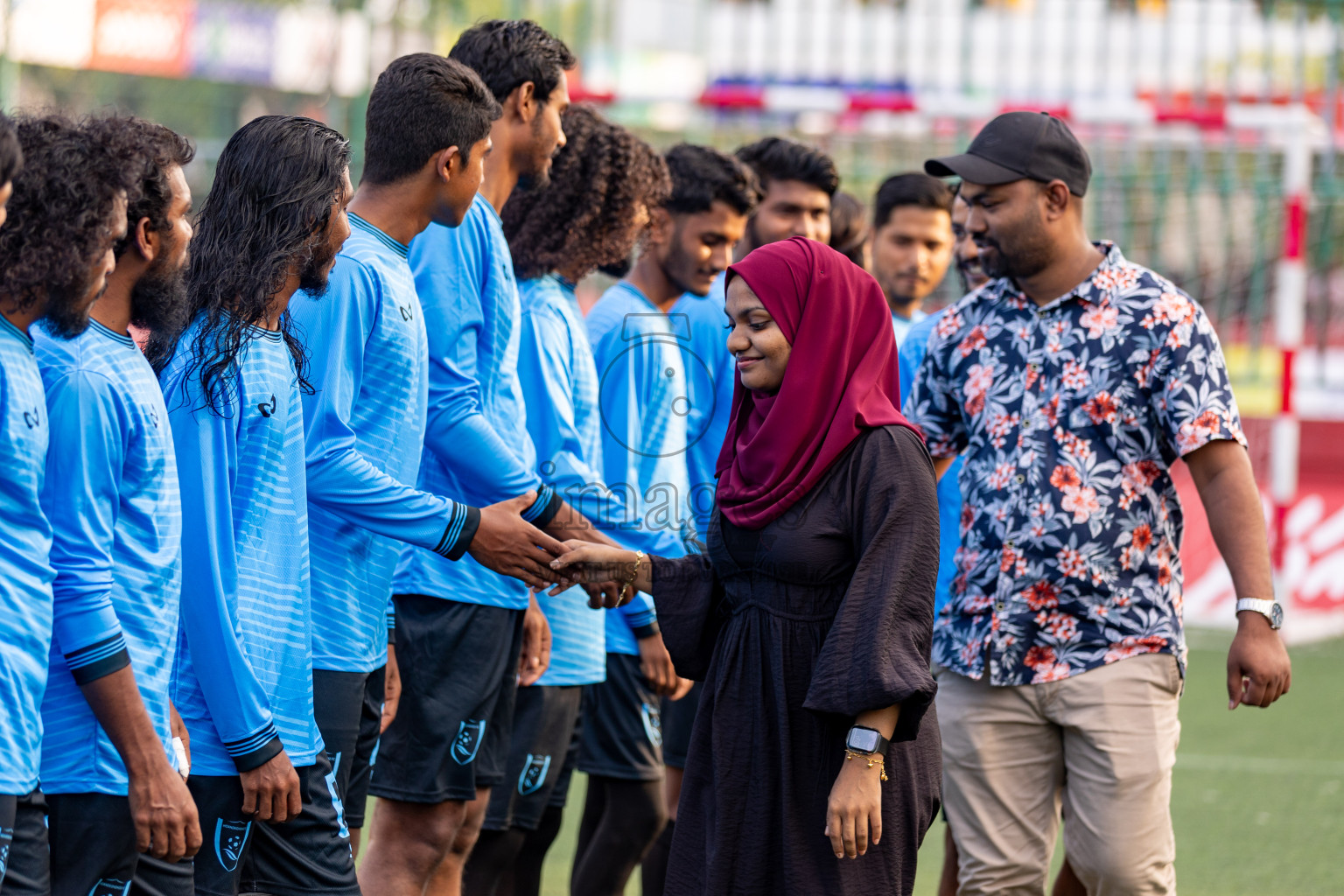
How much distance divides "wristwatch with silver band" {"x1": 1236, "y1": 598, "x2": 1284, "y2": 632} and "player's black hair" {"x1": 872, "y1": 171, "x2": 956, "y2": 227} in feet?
7.49

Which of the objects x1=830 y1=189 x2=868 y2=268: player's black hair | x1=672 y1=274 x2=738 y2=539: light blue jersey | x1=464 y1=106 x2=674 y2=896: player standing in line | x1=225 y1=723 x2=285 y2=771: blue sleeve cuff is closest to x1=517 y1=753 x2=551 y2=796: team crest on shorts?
x1=464 y1=106 x2=674 y2=896: player standing in line

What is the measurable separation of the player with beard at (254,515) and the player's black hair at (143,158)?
0.76 feet

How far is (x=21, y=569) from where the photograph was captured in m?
2.22

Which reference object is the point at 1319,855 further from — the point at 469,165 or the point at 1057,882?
the point at 469,165

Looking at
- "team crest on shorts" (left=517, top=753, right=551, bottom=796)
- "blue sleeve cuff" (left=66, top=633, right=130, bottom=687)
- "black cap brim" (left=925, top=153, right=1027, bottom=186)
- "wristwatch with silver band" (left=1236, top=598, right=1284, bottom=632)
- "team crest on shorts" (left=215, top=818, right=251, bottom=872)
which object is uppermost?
"black cap brim" (left=925, top=153, right=1027, bottom=186)

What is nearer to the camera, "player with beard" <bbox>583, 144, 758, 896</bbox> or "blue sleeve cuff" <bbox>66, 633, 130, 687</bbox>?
"blue sleeve cuff" <bbox>66, 633, 130, 687</bbox>

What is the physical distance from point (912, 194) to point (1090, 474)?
205 cm

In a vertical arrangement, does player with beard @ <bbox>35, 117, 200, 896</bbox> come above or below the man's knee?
above

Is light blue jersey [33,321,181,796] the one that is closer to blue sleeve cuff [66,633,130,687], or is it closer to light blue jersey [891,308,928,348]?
blue sleeve cuff [66,633,130,687]

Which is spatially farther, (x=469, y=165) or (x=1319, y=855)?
(x=1319, y=855)

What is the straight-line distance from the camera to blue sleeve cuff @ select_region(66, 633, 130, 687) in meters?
2.30

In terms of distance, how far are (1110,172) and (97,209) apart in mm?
8151

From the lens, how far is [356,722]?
3.06 m

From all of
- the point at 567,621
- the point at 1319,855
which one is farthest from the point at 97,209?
the point at 1319,855
